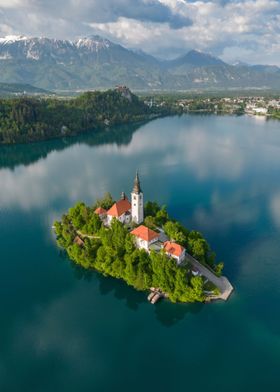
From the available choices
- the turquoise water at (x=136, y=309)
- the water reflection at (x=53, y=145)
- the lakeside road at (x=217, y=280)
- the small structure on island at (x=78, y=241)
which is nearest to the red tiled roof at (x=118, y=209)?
the small structure on island at (x=78, y=241)

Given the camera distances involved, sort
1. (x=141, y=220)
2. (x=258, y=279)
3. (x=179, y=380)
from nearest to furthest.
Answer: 1. (x=179, y=380)
2. (x=258, y=279)
3. (x=141, y=220)

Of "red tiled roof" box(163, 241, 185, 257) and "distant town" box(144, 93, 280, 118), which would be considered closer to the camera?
"red tiled roof" box(163, 241, 185, 257)

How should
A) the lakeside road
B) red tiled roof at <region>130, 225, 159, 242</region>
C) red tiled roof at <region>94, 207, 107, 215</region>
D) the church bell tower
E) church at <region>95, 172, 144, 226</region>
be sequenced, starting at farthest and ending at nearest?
red tiled roof at <region>94, 207, 107, 215</region>
church at <region>95, 172, 144, 226</region>
the church bell tower
red tiled roof at <region>130, 225, 159, 242</region>
the lakeside road

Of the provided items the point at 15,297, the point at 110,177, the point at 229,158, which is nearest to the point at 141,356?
the point at 15,297

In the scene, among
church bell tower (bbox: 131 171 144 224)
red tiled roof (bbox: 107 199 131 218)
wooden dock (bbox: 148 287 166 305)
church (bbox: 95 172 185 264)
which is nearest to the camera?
wooden dock (bbox: 148 287 166 305)

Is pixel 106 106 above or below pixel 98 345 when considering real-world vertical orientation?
above

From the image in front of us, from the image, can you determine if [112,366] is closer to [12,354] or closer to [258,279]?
[12,354]

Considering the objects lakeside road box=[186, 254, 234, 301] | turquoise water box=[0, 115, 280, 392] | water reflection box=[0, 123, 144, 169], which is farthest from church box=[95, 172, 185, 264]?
water reflection box=[0, 123, 144, 169]

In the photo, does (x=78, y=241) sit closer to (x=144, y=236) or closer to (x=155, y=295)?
(x=144, y=236)

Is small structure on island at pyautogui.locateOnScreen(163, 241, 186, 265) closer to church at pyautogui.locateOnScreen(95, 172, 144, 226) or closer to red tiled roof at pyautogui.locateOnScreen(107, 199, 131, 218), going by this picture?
church at pyautogui.locateOnScreen(95, 172, 144, 226)
